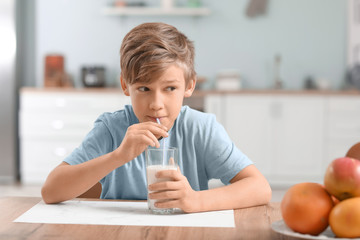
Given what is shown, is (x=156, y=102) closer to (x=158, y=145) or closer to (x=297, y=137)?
(x=158, y=145)

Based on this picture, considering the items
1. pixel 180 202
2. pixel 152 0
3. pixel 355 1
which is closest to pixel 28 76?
pixel 152 0

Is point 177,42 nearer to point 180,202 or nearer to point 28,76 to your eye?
point 180,202

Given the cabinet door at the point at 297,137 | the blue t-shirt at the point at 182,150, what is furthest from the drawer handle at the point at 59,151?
the blue t-shirt at the point at 182,150

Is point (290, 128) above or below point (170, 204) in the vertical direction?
below

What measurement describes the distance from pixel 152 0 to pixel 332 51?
176 centimetres

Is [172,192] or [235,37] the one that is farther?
[235,37]

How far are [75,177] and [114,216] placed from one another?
9.1 inches

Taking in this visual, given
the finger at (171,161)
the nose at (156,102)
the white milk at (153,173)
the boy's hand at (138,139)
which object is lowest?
the white milk at (153,173)

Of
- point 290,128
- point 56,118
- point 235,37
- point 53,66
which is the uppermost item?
point 235,37

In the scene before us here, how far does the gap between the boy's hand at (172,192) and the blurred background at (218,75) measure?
10.5 ft

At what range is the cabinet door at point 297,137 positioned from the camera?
419cm

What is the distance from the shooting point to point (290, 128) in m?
4.23

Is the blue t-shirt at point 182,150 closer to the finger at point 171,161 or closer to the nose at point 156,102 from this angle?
the nose at point 156,102

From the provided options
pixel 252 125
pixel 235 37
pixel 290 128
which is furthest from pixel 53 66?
pixel 290 128
